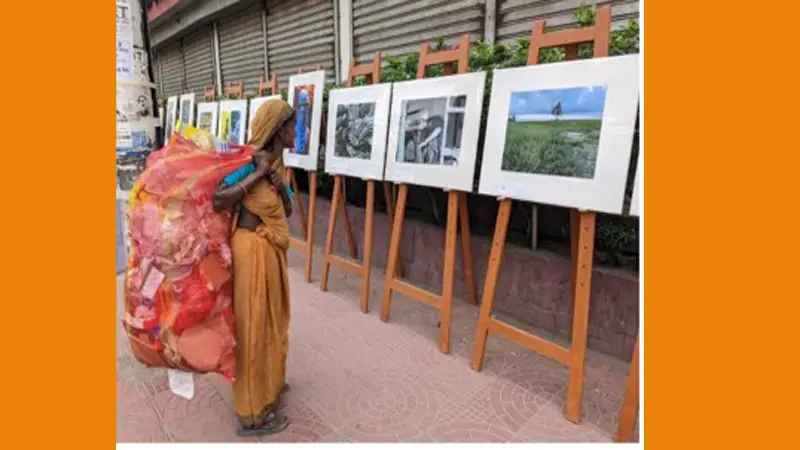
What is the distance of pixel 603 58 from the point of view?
2078 mm

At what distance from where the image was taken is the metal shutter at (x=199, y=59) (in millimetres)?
9745

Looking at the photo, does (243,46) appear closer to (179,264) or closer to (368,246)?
(368,246)

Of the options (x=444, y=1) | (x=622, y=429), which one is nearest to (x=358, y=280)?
(x=622, y=429)

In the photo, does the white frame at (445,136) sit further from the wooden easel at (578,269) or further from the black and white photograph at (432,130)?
the wooden easel at (578,269)

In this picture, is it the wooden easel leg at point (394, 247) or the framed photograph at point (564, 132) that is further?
the wooden easel leg at point (394, 247)

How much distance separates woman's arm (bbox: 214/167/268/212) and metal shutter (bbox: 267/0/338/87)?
5.05 m

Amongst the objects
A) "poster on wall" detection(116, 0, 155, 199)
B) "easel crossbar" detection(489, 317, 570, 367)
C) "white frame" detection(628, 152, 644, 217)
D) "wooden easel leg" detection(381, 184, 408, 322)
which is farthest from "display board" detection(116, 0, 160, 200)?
"white frame" detection(628, 152, 644, 217)

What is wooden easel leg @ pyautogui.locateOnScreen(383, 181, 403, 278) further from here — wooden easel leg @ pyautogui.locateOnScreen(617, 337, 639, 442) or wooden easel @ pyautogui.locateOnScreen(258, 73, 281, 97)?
wooden easel leg @ pyautogui.locateOnScreen(617, 337, 639, 442)

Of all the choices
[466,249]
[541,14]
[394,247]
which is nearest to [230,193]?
[394,247]

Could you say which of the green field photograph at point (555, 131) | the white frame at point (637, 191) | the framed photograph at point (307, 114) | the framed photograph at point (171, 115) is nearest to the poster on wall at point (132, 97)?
the framed photograph at point (307, 114)

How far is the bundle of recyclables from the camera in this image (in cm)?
181

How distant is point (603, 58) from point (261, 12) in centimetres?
717

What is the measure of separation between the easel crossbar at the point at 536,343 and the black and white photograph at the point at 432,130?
1049 mm

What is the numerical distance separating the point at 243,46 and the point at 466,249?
7.14m
